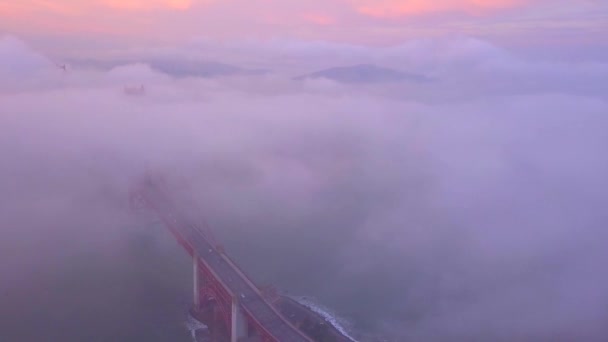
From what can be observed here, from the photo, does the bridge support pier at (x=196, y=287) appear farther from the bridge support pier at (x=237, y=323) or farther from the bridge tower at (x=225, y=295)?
the bridge support pier at (x=237, y=323)

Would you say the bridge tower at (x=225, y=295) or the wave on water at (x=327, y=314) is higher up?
the bridge tower at (x=225, y=295)

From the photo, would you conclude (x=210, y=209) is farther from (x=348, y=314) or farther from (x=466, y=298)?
(x=466, y=298)

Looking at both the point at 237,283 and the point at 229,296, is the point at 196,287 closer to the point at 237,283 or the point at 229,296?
the point at 237,283

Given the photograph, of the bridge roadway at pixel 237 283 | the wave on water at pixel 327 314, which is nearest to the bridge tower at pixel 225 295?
the bridge roadway at pixel 237 283

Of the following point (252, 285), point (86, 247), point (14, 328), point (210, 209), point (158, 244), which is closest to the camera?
point (14, 328)

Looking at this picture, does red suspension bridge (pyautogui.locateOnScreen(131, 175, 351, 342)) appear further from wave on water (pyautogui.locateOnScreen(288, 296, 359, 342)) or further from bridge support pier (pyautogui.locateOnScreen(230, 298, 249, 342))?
wave on water (pyautogui.locateOnScreen(288, 296, 359, 342))

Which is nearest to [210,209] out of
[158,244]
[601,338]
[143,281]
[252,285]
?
[158,244]

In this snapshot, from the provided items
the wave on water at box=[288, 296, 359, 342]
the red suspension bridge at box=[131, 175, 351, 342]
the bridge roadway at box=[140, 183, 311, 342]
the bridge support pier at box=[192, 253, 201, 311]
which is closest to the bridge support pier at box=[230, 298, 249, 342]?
the red suspension bridge at box=[131, 175, 351, 342]

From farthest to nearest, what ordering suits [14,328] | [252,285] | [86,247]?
[86,247] → [252,285] → [14,328]
